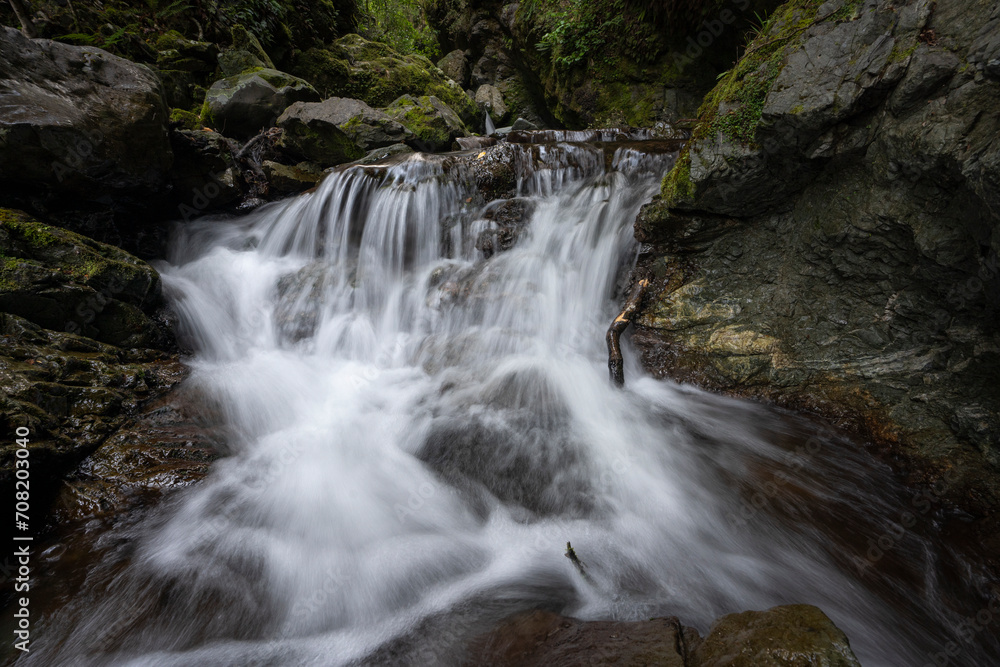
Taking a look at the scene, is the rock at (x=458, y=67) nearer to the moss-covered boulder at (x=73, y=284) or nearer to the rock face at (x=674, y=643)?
the moss-covered boulder at (x=73, y=284)

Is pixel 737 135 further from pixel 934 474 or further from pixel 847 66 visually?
pixel 934 474

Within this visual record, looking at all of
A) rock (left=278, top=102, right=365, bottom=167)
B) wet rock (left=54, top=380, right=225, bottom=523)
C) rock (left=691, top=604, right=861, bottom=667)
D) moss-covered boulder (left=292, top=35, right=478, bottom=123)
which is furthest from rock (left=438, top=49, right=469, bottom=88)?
rock (left=691, top=604, right=861, bottom=667)

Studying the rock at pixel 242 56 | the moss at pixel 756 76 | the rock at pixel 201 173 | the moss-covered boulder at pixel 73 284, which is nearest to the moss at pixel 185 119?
the rock at pixel 201 173

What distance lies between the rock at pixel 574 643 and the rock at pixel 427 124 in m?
8.22

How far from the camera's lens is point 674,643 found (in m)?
1.61

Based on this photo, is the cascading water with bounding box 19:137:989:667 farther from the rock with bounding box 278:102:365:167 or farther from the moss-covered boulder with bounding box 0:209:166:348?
the rock with bounding box 278:102:365:167

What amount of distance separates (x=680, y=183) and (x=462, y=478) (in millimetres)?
3413

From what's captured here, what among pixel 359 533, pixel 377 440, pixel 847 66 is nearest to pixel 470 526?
pixel 359 533

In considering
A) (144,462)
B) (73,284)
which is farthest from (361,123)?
(144,462)

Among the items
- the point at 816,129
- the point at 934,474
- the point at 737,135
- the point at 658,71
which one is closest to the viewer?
the point at 934,474

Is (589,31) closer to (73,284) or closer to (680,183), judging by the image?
(680,183)

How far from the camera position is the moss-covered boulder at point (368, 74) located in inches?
414

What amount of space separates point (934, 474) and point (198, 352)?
6959 millimetres

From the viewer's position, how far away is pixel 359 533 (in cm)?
302
